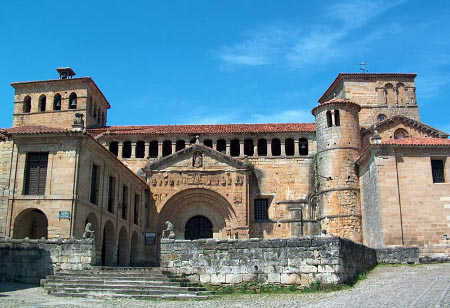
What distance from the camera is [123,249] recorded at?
27.7m

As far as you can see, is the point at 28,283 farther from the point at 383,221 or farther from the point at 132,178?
the point at 383,221

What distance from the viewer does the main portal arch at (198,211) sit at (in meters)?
30.7

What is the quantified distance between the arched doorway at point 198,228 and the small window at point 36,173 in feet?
38.7

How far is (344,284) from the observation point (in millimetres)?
15195

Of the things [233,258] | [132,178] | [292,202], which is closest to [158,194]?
[132,178]

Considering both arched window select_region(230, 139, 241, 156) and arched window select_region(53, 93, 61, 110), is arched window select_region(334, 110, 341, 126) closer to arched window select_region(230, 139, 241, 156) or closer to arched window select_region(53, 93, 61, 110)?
arched window select_region(230, 139, 241, 156)

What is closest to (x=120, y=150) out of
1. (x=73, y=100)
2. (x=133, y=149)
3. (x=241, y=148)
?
(x=133, y=149)

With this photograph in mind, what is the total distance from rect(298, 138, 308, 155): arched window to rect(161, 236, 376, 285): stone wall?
56.2 feet

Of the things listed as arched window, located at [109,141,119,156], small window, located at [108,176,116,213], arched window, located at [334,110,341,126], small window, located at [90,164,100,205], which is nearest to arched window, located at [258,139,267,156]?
arched window, located at [334,110,341,126]

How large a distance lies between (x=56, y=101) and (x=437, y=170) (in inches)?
1060

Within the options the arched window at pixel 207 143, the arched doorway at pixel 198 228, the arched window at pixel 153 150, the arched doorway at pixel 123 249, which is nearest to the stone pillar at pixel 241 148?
the arched window at pixel 207 143

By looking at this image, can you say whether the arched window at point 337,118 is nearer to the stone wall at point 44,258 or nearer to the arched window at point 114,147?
the arched window at point 114,147

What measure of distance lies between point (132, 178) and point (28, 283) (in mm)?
11996

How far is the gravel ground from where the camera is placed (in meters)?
12.4
